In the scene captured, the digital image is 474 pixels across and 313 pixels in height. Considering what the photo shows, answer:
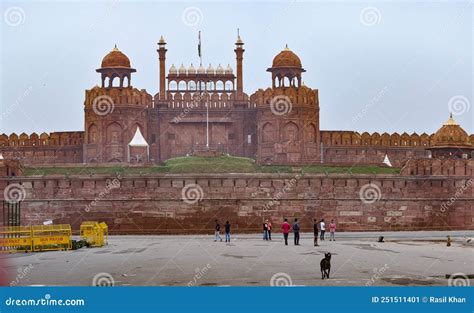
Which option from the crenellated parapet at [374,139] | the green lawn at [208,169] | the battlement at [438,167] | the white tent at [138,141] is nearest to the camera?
the green lawn at [208,169]

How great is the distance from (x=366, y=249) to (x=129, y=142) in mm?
21162

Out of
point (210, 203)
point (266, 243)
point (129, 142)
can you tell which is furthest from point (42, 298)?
point (129, 142)

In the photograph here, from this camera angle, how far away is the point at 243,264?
1978 cm

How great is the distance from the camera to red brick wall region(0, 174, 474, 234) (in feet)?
115

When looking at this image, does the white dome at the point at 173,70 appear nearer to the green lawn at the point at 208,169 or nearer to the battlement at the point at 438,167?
the green lawn at the point at 208,169

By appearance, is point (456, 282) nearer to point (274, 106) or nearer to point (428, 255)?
point (428, 255)

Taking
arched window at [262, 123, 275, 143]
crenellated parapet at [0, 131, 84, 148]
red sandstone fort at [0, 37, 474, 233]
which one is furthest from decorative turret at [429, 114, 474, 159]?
crenellated parapet at [0, 131, 84, 148]

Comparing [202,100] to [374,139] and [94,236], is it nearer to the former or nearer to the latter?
[374,139]

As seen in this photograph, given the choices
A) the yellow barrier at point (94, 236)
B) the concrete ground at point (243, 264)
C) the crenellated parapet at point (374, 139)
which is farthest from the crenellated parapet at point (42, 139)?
the yellow barrier at point (94, 236)

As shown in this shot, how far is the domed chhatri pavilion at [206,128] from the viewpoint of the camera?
43.5 m

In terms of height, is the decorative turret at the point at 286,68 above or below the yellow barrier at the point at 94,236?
above

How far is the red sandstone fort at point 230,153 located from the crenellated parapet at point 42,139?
53 mm

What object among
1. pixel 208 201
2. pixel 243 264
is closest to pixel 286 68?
pixel 208 201

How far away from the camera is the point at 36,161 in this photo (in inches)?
1773
